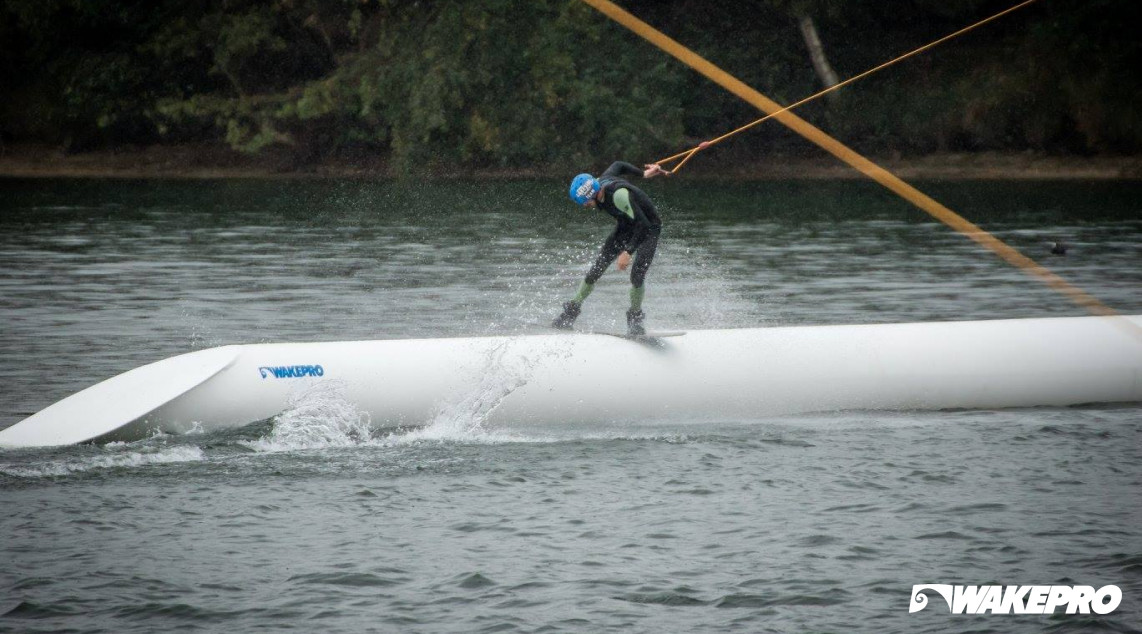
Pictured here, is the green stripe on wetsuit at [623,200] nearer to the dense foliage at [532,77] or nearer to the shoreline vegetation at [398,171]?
the shoreline vegetation at [398,171]

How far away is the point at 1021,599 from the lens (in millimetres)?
8906

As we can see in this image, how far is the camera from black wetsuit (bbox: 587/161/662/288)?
1402cm

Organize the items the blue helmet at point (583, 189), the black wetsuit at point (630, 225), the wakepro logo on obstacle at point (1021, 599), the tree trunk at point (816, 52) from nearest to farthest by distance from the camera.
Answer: the wakepro logo on obstacle at point (1021, 599) → the blue helmet at point (583, 189) → the black wetsuit at point (630, 225) → the tree trunk at point (816, 52)

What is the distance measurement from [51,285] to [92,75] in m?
32.9

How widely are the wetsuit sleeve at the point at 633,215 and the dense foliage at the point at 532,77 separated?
1385 inches

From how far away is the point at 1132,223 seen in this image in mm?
33281

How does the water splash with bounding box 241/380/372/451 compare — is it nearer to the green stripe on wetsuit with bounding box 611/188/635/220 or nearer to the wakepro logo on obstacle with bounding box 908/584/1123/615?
the green stripe on wetsuit with bounding box 611/188/635/220

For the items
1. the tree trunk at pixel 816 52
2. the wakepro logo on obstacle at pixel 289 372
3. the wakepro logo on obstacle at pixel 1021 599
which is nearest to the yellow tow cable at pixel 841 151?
the wakepro logo on obstacle at pixel 1021 599

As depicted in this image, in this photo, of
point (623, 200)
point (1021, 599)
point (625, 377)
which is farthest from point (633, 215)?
point (1021, 599)

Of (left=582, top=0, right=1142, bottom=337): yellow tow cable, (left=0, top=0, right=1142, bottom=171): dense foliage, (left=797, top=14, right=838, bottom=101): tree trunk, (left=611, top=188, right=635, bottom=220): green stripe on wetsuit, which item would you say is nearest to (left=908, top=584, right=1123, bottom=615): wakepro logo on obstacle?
(left=582, top=0, right=1142, bottom=337): yellow tow cable

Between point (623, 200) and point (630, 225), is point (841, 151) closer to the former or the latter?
point (630, 225)

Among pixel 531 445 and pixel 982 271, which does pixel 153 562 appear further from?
pixel 982 271

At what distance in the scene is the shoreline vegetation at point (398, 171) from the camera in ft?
156

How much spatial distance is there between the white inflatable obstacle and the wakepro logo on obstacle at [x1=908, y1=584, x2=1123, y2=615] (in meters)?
4.71
